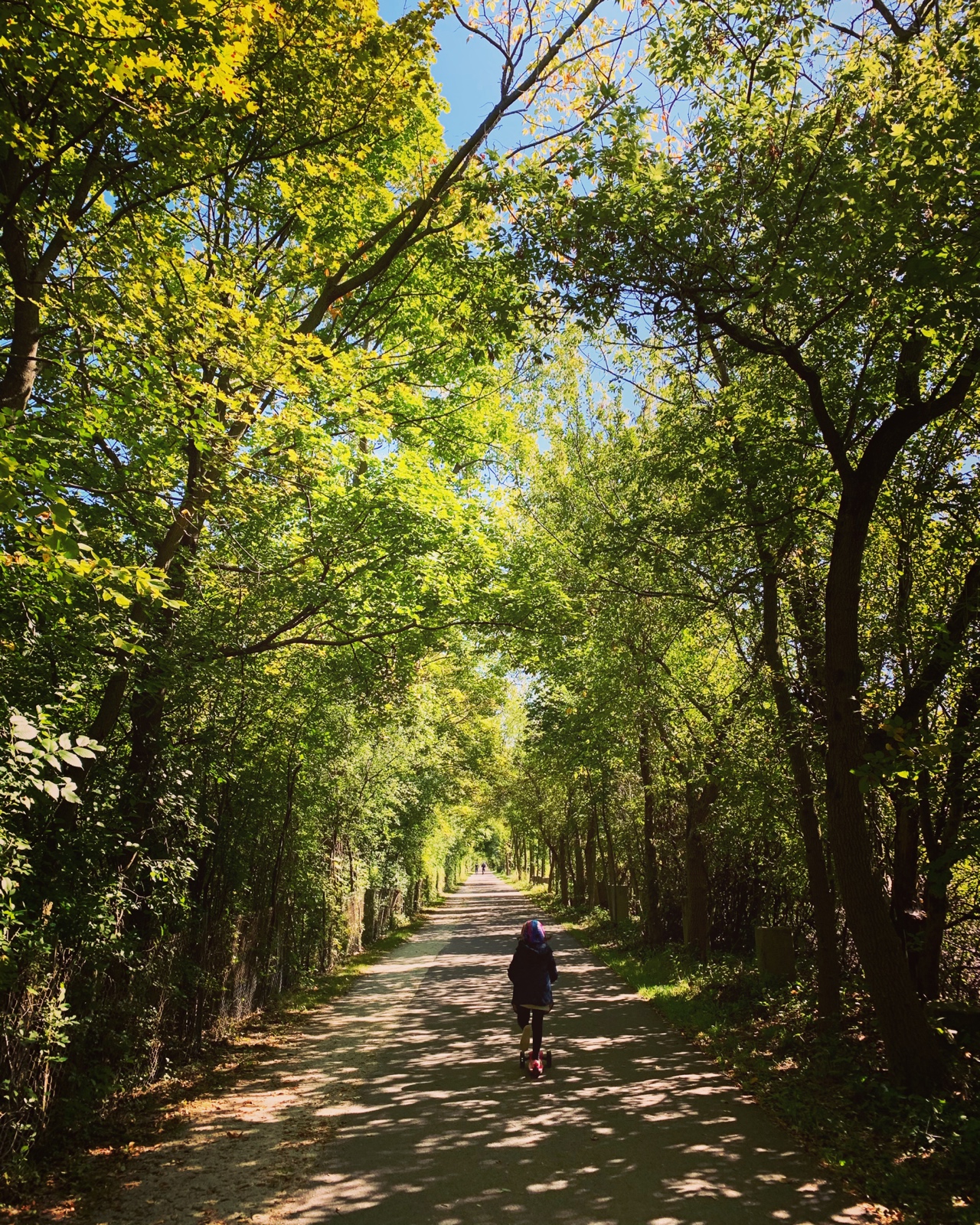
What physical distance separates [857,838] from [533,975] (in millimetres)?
3700

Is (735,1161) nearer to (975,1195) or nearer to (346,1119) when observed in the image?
(975,1195)

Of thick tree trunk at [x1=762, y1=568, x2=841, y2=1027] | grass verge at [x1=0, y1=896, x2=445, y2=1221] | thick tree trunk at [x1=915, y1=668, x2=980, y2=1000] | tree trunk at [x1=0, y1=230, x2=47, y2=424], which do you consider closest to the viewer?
grass verge at [x1=0, y1=896, x2=445, y2=1221]

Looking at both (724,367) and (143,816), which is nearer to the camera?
(143,816)

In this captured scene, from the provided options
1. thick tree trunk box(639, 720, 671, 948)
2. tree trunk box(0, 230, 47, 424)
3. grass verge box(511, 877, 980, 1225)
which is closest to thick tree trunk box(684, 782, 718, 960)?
grass verge box(511, 877, 980, 1225)

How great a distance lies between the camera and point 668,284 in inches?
263

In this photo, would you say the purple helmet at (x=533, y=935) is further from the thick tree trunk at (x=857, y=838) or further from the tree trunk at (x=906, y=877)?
the tree trunk at (x=906, y=877)

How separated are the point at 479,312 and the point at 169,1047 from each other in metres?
8.48

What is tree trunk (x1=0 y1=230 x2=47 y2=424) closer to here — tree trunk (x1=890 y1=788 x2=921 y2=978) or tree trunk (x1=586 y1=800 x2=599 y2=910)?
tree trunk (x1=890 y1=788 x2=921 y2=978)

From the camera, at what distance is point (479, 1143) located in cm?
588

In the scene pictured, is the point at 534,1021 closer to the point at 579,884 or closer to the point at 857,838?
the point at 857,838

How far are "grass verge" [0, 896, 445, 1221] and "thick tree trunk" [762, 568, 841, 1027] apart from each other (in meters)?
6.87

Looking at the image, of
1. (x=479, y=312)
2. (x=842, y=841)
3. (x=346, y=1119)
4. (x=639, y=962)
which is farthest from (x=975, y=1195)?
(x=639, y=962)

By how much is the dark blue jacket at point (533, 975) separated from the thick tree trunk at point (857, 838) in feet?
10.3

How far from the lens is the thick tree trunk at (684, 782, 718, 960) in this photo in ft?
46.7
